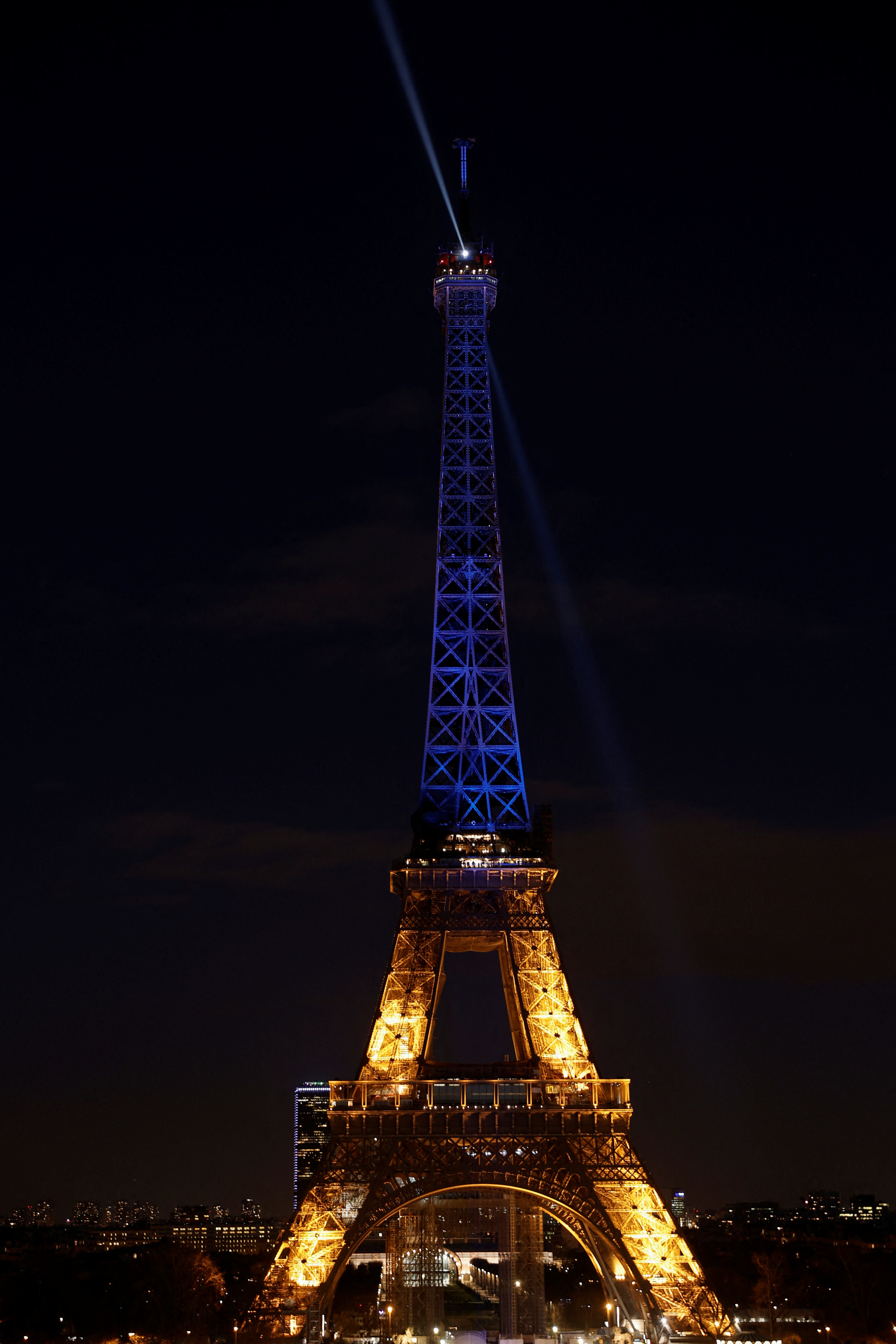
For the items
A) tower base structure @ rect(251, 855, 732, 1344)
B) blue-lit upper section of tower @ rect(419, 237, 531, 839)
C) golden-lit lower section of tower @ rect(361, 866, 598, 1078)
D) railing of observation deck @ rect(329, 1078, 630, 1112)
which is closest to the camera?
tower base structure @ rect(251, 855, 732, 1344)

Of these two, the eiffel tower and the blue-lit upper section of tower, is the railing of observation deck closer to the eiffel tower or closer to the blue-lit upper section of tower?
the eiffel tower

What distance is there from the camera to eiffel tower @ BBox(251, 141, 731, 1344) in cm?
7319

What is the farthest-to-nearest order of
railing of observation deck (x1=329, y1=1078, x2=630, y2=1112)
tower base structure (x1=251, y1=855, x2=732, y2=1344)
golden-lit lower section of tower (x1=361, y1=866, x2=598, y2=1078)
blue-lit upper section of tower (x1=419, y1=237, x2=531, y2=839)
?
blue-lit upper section of tower (x1=419, y1=237, x2=531, y2=839)
golden-lit lower section of tower (x1=361, y1=866, x2=598, y2=1078)
railing of observation deck (x1=329, y1=1078, x2=630, y2=1112)
tower base structure (x1=251, y1=855, x2=732, y2=1344)

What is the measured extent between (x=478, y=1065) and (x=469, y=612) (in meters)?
24.0

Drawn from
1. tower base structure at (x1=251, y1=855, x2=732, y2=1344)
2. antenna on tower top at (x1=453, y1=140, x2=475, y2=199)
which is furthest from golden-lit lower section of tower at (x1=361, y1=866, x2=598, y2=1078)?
antenna on tower top at (x1=453, y1=140, x2=475, y2=199)

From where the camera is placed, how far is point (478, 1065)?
78812 mm

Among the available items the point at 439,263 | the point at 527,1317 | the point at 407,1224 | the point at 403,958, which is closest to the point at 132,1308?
the point at 407,1224

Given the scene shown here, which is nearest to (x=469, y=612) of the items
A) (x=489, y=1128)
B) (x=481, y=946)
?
(x=481, y=946)

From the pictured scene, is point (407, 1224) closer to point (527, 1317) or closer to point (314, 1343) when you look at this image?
point (527, 1317)

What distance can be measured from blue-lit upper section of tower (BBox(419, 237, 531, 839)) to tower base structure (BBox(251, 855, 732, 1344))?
2.69m

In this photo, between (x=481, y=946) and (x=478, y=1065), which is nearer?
(x=478, y=1065)

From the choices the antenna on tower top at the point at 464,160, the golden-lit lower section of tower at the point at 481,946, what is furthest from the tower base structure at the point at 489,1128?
the antenna on tower top at the point at 464,160

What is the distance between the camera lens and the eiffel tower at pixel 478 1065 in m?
73.2

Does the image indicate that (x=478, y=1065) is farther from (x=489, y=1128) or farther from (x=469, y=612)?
(x=469, y=612)
